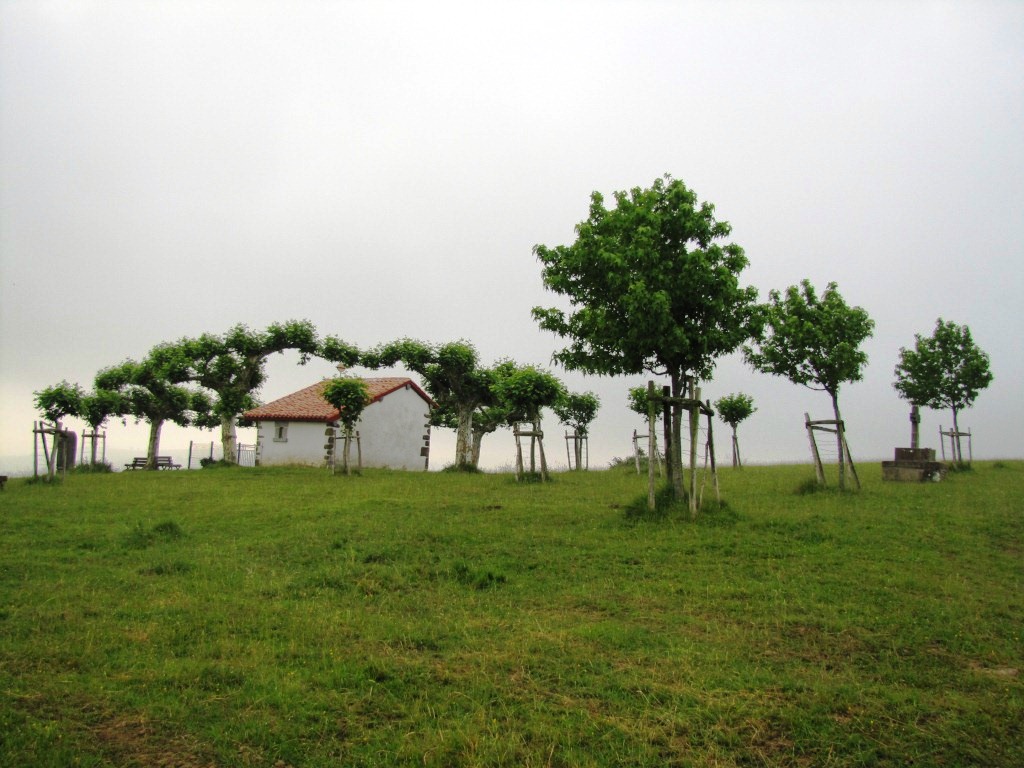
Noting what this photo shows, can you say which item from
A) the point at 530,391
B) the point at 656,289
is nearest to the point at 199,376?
the point at 530,391

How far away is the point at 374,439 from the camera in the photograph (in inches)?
1660

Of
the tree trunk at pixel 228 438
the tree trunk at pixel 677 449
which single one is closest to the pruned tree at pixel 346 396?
the tree trunk at pixel 228 438

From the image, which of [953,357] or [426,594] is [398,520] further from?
[953,357]

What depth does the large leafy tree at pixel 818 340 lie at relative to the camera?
2328cm

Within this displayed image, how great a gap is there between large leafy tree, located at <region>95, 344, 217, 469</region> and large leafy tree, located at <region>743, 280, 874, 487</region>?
34985 mm

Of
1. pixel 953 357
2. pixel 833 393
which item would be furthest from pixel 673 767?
pixel 953 357

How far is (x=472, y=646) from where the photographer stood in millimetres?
8281

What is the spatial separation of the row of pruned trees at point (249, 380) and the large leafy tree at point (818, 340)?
52.5 feet

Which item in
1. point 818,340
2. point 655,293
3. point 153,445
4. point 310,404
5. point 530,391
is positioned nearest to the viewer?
point 655,293

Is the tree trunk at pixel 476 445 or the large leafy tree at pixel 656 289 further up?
the large leafy tree at pixel 656 289

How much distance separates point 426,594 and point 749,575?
17.9 ft

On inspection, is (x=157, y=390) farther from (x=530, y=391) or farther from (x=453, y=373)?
(x=530, y=391)

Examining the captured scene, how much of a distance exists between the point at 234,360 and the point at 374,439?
1100 centimetres

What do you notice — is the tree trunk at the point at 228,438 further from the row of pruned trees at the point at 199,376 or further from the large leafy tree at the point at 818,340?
the large leafy tree at the point at 818,340
